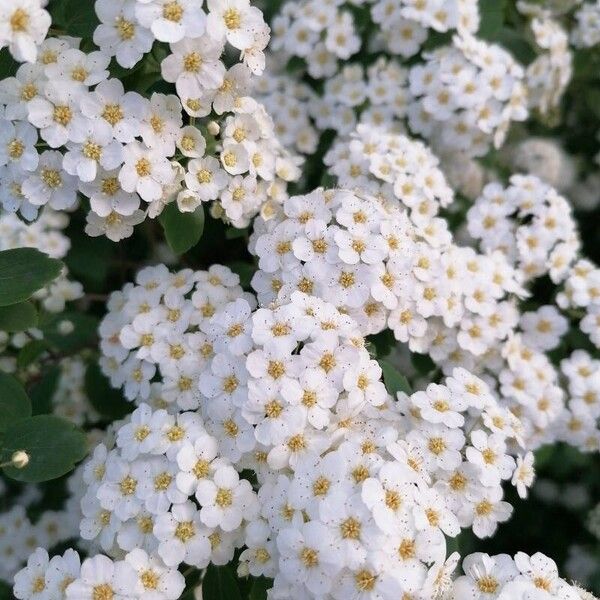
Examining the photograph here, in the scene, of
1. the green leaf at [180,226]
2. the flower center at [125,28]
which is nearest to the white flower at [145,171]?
the green leaf at [180,226]

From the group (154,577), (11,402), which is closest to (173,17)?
(11,402)

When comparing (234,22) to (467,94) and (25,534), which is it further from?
(25,534)

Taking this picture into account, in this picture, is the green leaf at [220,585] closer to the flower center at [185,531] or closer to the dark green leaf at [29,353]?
the flower center at [185,531]

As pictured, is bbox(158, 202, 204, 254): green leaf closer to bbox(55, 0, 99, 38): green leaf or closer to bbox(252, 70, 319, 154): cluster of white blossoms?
bbox(55, 0, 99, 38): green leaf

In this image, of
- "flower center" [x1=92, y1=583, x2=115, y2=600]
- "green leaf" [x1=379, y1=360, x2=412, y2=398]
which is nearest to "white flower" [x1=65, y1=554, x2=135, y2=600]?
"flower center" [x1=92, y1=583, x2=115, y2=600]

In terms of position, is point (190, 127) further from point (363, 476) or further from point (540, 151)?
point (540, 151)
